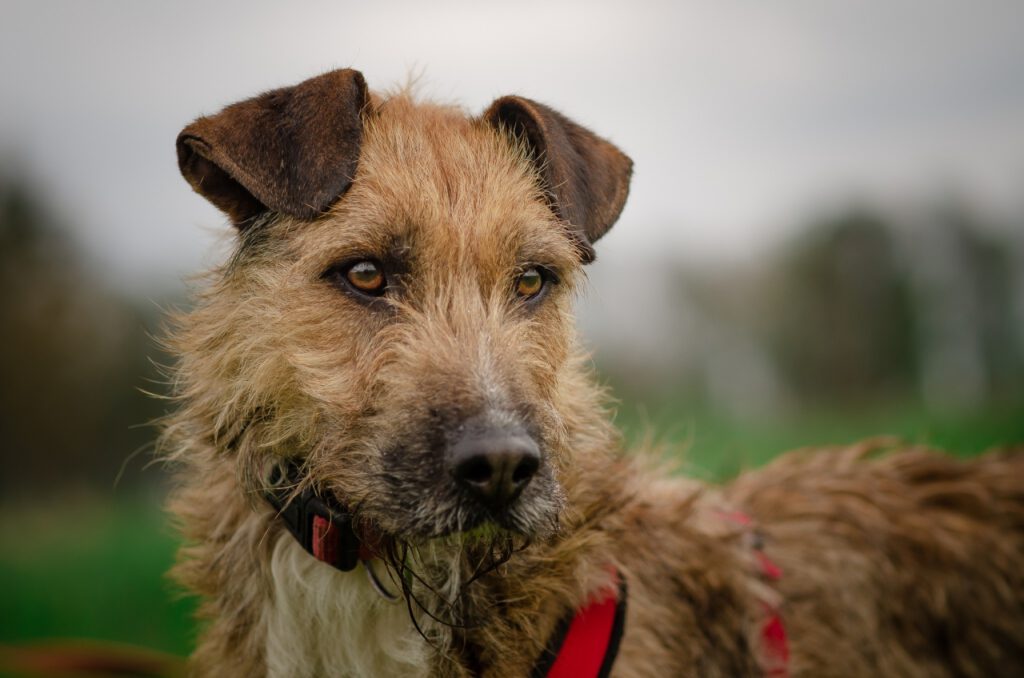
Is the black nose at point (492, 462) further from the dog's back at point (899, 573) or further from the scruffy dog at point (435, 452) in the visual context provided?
the dog's back at point (899, 573)

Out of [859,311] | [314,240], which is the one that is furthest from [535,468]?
[859,311]

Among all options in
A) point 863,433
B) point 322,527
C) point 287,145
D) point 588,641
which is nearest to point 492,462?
point 322,527

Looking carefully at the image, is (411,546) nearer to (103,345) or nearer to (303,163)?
(303,163)

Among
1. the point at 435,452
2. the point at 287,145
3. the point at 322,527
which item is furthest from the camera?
the point at 287,145

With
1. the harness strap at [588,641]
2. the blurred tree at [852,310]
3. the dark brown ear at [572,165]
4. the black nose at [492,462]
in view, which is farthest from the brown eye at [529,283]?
the blurred tree at [852,310]

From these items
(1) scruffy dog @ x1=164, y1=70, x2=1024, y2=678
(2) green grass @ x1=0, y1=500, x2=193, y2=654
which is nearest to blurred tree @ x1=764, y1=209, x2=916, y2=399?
(2) green grass @ x1=0, y1=500, x2=193, y2=654

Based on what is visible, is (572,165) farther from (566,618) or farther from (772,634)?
(772,634)

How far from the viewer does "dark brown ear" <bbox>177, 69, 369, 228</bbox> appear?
3.29 meters

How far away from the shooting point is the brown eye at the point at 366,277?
331cm

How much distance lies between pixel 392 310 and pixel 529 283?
2.28 feet

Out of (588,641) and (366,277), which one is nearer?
(588,641)

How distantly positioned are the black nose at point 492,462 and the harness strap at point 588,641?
840 millimetres

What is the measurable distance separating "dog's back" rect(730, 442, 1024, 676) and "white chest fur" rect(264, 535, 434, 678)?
2.05 m

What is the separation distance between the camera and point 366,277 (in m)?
3.32
